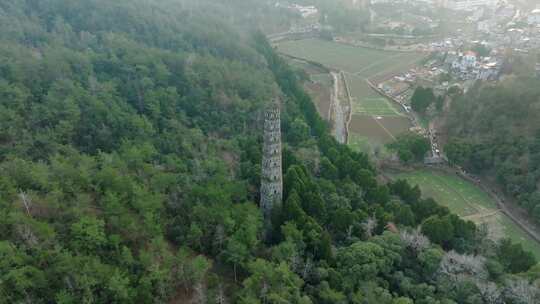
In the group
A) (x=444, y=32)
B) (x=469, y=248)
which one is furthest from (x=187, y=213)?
(x=444, y=32)

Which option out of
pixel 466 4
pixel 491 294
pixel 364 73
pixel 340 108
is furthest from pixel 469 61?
pixel 466 4

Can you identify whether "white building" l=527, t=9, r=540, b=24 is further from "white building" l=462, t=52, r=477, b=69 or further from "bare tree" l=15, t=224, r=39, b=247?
"bare tree" l=15, t=224, r=39, b=247

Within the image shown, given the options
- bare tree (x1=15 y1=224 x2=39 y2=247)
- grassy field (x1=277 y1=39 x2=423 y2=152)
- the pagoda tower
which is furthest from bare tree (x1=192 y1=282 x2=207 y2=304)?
grassy field (x1=277 y1=39 x2=423 y2=152)

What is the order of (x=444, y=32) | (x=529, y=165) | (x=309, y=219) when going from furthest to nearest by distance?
(x=444, y=32), (x=529, y=165), (x=309, y=219)

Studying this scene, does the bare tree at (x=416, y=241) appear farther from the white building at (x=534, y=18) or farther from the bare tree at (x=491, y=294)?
the white building at (x=534, y=18)

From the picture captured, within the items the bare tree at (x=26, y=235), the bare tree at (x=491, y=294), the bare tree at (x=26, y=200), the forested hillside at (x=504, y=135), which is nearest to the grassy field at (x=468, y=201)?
the forested hillside at (x=504, y=135)

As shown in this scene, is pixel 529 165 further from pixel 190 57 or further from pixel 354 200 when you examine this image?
pixel 190 57
